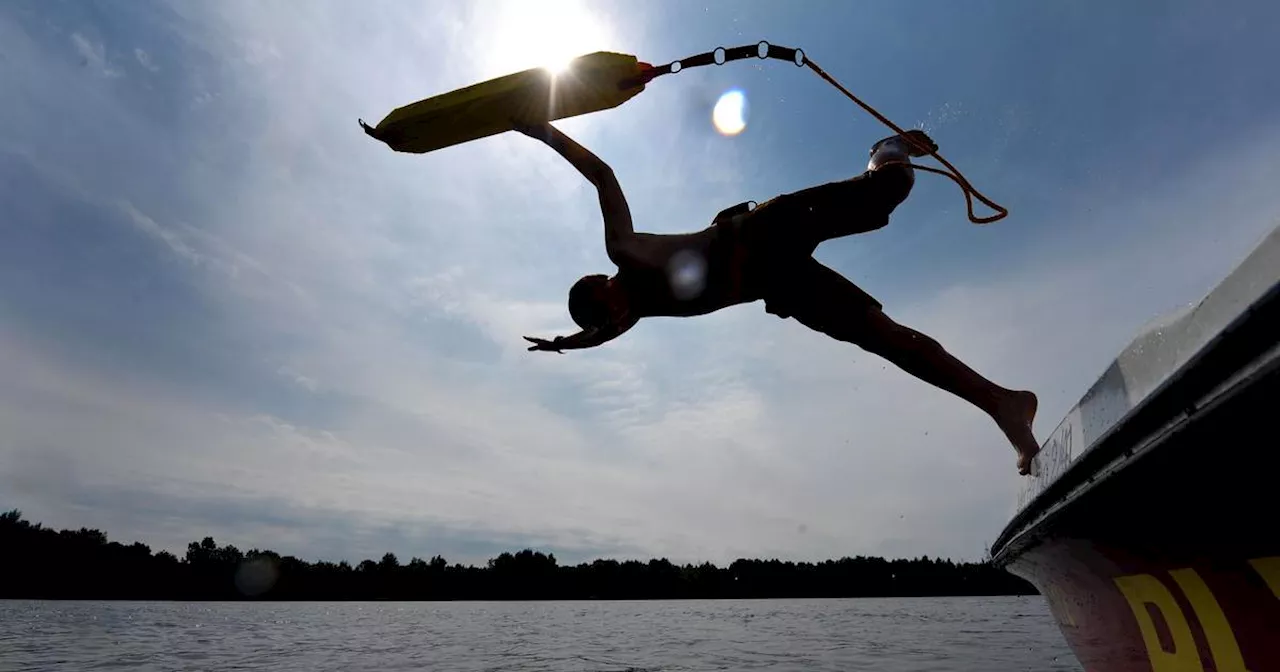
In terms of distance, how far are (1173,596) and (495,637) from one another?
35.5m

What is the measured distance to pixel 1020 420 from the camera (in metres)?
4.18

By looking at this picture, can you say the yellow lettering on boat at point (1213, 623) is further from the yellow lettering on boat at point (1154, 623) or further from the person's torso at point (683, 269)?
the person's torso at point (683, 269)

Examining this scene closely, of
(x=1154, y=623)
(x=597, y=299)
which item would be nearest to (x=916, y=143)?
(x=597, y=299)

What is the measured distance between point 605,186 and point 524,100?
82 cm

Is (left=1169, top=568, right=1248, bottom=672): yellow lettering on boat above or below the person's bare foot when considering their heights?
below

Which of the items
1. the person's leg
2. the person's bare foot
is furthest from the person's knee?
the person's bare foot

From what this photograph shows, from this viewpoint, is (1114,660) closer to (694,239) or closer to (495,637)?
(694,239)

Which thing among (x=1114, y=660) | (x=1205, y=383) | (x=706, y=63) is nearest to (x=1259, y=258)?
(x=1205, y=383)

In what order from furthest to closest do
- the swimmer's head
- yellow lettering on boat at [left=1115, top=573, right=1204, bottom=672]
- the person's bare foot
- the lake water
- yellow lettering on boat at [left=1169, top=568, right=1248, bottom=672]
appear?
the lake water
the swimmer's head
the person's bare foot
yellow lettering on boat at [left=1115, top=573, right=1204, bottom=672]
yellow lettering on boat at [left=1169, top=568, right=1248, bottom=672]

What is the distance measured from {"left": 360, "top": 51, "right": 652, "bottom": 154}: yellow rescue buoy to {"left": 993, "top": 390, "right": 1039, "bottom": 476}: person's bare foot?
3056mm

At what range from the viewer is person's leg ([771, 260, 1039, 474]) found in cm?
430

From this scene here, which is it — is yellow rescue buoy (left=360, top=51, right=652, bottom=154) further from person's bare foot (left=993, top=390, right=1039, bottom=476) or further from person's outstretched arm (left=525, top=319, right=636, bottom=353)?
person's bare foot (left=993, top=390, right=1039, bottom=476)

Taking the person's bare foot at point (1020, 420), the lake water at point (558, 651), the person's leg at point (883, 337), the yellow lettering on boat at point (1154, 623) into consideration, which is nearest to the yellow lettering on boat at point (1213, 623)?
the yellow lettering on boat at point (1154, 623)

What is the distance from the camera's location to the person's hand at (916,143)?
4.35 meters
